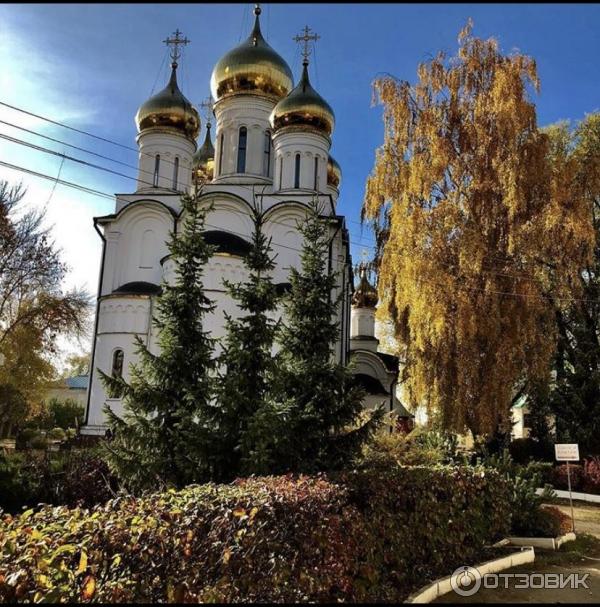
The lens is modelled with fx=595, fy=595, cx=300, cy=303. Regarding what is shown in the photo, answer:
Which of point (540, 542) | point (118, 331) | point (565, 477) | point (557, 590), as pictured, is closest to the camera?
point (557, 590)

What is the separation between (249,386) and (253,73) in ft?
58.9

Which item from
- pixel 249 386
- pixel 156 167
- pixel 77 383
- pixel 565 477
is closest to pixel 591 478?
pixel 565 477

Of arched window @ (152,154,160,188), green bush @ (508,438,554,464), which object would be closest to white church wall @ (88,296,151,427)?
arched window @ (152,154,160,188)

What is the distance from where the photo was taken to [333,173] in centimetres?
3117

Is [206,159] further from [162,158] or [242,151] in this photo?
[162,158]

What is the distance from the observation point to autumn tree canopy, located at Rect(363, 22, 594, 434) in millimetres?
13156

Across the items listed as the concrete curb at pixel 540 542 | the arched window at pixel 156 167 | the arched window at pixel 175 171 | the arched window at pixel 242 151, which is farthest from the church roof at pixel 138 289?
the concrete curb at pixel 540 542

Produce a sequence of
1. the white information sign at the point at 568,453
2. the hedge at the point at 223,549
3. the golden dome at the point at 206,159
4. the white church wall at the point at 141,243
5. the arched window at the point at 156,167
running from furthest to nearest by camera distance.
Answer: the golden dome at the point at 206,159
the arched window at the point at 156,167
the white church wall at the point at 141,243
the white information sign at the point at 568,453
the hedge at the point at 223,549

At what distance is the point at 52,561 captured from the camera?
4320mm

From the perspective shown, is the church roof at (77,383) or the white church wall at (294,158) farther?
the church roof at (77,383)

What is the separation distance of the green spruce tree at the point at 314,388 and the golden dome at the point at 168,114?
609 inches

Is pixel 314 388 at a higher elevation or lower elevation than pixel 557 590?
higher

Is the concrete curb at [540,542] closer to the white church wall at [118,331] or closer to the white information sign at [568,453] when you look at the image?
the white information sign at [568,453]

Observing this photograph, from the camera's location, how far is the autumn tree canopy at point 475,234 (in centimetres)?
1316
